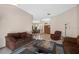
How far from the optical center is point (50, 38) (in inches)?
80.3

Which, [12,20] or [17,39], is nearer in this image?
[12,20]

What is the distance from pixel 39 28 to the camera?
207 cm

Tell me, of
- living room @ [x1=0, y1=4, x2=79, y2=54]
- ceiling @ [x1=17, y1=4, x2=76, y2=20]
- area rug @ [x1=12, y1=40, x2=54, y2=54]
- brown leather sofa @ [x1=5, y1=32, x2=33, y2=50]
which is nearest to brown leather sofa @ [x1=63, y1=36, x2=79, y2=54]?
living room @ [x1=0, y1=4, x2=79, y2=54]

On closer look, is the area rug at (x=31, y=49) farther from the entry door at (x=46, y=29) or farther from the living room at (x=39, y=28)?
the entry door at (x=46, y=29)

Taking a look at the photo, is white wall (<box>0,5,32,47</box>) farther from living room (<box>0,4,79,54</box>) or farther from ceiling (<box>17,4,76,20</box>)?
ceiling (<box>17,4,76,20</box>)

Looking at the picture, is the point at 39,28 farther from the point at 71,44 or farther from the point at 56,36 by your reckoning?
the point at 71,44

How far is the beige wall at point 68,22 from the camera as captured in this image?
6.26 feet

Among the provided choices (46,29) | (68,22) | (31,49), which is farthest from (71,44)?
(31,49)

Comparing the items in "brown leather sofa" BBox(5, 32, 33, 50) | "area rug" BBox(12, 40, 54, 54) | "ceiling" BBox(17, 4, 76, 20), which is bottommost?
"area rug" BBox(12, 40, 54, 54)

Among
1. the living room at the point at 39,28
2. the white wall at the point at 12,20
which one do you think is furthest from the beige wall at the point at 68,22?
the white wall at the point at 12,20

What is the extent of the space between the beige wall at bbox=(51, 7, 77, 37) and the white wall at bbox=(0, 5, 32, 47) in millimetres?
578

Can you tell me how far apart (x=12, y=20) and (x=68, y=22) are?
1240 millimetres

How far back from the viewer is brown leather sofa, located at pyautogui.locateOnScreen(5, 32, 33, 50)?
1.98m

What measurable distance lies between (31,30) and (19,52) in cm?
56
